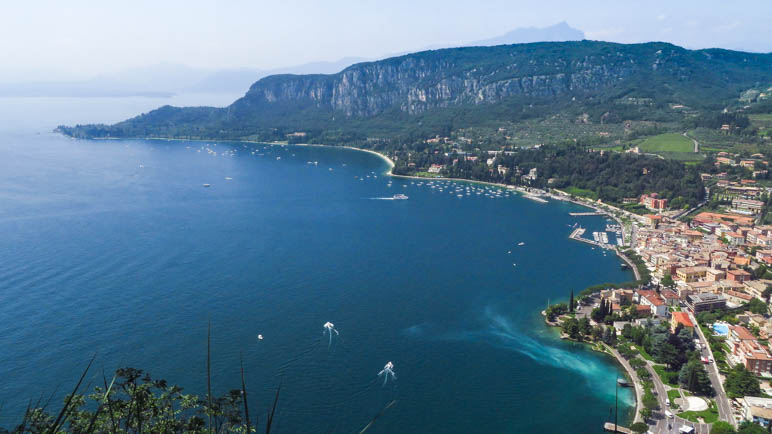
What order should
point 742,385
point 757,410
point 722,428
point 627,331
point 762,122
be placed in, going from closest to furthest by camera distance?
1. point 722,428
2. point 757,410
3. point 742,385
4. point 627,331
5. point 762,122

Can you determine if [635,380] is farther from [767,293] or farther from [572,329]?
[767,293]

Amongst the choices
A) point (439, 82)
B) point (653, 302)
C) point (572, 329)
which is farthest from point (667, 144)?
point (439, 82)

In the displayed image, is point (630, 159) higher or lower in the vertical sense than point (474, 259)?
higher

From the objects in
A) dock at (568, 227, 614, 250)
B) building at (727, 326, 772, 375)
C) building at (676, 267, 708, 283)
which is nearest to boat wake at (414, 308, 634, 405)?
building at (727, 326, 772, 375)

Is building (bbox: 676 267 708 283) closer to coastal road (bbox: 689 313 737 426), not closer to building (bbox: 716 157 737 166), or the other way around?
coastal road (bbox: 689 313 737 426)

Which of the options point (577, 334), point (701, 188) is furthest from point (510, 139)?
point (577, 334)

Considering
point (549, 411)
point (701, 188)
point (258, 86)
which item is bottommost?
point (549, 411)

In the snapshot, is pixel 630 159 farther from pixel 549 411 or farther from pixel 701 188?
pixel 549 411
